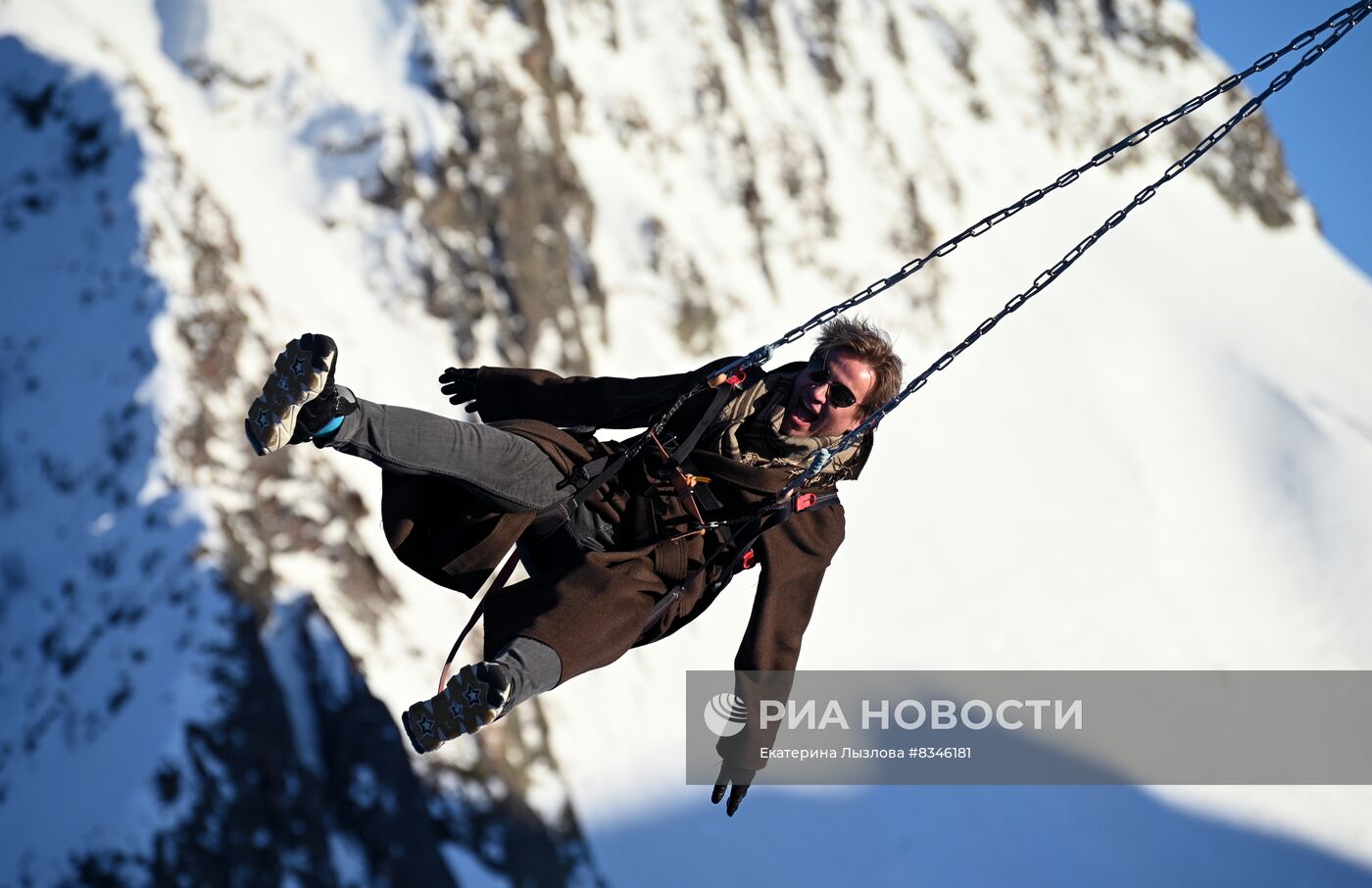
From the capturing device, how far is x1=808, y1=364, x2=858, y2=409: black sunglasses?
5.49m

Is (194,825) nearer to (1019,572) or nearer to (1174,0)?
(1019,572)

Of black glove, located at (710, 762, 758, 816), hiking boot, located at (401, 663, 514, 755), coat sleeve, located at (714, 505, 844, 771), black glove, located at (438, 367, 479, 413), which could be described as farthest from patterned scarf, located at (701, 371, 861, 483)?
hiking boot, located at (401, 663, 514, 755)

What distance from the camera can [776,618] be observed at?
5.59 metres

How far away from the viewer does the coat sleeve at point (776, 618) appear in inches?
216

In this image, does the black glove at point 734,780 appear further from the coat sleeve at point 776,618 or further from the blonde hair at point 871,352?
the blonde hair at point 871,352

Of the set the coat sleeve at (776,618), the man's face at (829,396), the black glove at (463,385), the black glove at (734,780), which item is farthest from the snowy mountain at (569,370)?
the man's face at (829,396)

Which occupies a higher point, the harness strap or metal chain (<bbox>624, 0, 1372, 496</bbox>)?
metal chain (<bbox>624, 0, 1372, 496</bbox>)

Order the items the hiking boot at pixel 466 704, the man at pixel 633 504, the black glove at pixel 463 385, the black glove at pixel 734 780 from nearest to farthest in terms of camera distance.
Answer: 1. the hiking boot at pixel 466 704
2. the man at pixel 633 504
3. the black glove at pixel 734 780
4. the black glove at pixel 463 385

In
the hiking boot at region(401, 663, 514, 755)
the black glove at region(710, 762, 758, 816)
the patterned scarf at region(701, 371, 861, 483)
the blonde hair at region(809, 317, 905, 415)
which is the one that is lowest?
the hiking boot at region(401, 663, 514, 755)

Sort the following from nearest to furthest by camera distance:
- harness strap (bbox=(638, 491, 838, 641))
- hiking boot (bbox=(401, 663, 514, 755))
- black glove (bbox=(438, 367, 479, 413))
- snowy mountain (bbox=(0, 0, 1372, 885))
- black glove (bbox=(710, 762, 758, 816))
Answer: hiking boot (bbox=(401, 663, 514, 755)) < harness strap (bbox=(638, 491, 838, 641)) < black glove (bbox=(710, 762, 758, 816)) < black glove (bbox=(438, 367, 479, 413)) < snowy mountain (bbox=(0, 0, 1372, 885))

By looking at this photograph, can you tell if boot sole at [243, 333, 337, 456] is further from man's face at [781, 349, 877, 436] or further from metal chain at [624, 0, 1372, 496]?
man's face at [781, 349, 877, 436]

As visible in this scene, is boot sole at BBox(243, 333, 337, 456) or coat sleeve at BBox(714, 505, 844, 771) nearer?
boot sole at BBox(243, 333, 337, 456)

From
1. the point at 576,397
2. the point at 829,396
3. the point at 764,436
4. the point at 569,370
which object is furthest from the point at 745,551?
the point at 569,370

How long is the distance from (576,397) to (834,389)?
998 millimetres
